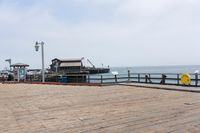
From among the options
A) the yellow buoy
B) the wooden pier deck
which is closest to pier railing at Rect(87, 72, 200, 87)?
the yellow buoy

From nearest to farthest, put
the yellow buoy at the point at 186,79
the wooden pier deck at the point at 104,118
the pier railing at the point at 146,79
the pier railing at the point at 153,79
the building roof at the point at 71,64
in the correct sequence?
the wooden pier deck at the point at 104,118
the yellow buoy at the point at 186,79
the pier railing at the point at 153,79
the pier railing at the point at 146,79
the building roof at the point at 71,64

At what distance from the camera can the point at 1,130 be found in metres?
10.1

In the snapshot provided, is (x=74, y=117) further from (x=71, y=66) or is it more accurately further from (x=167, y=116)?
(x=71, y=66)

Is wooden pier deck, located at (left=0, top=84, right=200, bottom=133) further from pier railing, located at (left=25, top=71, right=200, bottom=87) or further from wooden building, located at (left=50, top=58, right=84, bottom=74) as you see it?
wooden building, located at (left=50, top=58, right=84, bottom=74)

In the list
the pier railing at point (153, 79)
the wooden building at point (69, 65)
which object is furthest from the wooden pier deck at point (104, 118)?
the wooden building at point (69, 65)

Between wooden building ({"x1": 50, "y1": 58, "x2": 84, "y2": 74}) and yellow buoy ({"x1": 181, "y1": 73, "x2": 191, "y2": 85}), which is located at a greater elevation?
wooden building ({"x1": 50, "y1": 58, "x2": 84, "y2": 74})

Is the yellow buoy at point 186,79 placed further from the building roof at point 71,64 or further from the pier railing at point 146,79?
the building roof at point 71,64

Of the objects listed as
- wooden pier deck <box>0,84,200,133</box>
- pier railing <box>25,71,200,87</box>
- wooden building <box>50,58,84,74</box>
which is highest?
wooden building <box>50,58,84,74</box>

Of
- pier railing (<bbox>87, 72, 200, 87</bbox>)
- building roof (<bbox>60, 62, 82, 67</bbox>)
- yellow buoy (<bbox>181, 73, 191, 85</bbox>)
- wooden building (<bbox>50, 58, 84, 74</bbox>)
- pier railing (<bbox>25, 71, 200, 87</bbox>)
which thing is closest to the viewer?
yellow buoy (<bbox>181, 73, 191, 85</bbox>)

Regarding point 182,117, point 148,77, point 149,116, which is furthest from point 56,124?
point 148,77

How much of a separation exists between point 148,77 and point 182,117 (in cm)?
1774

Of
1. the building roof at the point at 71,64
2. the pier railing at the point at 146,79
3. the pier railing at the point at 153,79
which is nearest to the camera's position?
the pier railing at the point at 153,79

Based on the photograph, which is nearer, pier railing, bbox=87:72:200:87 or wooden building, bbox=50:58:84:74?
pier railing, bbox=87:72:200:87

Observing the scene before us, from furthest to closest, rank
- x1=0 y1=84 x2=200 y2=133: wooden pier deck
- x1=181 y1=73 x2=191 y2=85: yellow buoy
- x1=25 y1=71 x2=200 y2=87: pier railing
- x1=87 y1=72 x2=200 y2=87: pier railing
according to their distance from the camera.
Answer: x1=25 y1=71 x2=200 y2=87: pier railing
x1=87 y1=72 x2=200 y2=87: pier railing
x1=181 y1=73 x2=191 y2=85: yellow buoy
x1=0 y1=84 x2=200 y2=133: wooden pier deck
